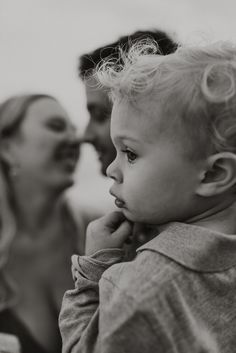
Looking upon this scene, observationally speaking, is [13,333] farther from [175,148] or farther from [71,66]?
[175,148]

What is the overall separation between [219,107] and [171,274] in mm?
235

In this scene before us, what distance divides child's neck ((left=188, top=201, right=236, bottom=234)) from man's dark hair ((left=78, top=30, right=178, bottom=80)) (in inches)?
18.6

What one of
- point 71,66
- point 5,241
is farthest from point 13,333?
point 71,66

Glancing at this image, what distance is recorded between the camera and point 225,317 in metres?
0.82

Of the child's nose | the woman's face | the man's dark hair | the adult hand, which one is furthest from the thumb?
the woman's face

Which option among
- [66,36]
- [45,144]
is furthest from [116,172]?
[66,36]

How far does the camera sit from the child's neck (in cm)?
87

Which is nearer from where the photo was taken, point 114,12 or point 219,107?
point 219,107

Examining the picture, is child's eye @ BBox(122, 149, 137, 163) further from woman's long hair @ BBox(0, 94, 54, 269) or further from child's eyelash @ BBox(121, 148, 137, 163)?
woman's long hair @ BBox(0, 94, 54, 269)

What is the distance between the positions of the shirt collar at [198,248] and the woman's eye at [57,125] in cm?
105

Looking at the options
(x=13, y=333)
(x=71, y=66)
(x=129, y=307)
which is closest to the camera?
(x=129, y=307)

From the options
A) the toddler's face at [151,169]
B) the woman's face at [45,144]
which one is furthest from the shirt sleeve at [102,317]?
the woman's face at [45,144]

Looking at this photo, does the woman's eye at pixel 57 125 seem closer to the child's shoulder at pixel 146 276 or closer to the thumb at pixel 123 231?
the thumb at pixel 123 231

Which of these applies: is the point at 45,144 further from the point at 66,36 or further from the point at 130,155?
the point at 130,155
